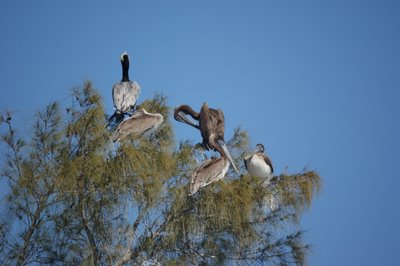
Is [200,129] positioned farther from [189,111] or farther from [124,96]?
[124,96]

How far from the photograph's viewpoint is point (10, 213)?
7.88m

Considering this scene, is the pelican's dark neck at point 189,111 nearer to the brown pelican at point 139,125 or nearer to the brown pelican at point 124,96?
the brown pelican at point 124,96

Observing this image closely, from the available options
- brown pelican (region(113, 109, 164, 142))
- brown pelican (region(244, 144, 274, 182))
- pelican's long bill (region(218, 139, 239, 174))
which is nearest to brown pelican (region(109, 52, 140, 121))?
brown pelican (region(113, 109, 164, 142))

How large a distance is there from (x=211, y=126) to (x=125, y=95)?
1750 mm

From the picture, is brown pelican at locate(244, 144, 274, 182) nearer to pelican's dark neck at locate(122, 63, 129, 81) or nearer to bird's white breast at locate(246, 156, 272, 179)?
bird's white breast at locate(246, 156, 272, 179)

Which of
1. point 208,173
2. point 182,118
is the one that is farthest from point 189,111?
point 208,173

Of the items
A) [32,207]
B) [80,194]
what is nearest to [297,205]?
[80,194]

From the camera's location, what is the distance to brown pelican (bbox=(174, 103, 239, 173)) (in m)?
9.46

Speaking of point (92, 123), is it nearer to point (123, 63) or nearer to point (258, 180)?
point (258, 180)

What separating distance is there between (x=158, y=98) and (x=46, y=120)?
7.42 feet

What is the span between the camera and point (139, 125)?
918 centimetres

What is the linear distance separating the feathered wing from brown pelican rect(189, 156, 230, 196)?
245cm

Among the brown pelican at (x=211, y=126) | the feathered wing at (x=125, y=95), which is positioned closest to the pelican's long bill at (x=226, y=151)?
the brown pelican at (x=211, y=126)

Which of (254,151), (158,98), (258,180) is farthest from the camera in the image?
(158,98)
